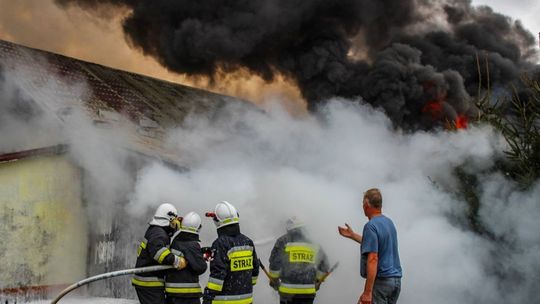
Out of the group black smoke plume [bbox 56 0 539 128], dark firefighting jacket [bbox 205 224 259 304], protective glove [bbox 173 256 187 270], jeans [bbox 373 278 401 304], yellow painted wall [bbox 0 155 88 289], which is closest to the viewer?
jeans [bbox 373 278 401 304]

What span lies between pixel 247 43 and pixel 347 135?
755 centimetres

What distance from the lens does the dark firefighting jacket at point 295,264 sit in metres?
6.47

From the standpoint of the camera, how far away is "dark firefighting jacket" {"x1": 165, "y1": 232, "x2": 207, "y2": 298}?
6.32m

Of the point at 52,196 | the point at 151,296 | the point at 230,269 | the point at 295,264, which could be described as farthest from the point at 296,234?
the point at 52,196

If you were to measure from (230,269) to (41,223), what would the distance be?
217 inches

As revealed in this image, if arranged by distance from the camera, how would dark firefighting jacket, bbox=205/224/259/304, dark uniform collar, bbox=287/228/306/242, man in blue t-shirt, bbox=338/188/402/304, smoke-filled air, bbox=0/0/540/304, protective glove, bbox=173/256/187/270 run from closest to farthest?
man in blue t-shirt, bbox=338/188/402/304, dark firefighting jacket, bbox=205/224/259/304, protective glove, bbox=173/256/187/270, dark uniform collar, bbox=287/228/306/242, smoke-filled air, bbox=0/0/540/304

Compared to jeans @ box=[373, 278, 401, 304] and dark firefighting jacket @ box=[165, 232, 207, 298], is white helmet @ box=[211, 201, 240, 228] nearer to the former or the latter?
dark firefighting jacket @ box=[165, 232, 207, 298]

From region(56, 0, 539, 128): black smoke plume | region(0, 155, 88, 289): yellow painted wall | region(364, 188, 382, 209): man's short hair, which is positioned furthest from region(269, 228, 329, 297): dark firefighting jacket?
region(56, 0, 539, 128): black smoke plume

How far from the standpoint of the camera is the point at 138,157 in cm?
1051

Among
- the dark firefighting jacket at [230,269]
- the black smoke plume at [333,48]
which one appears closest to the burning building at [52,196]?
the dark firefighting jacket at [230,269]

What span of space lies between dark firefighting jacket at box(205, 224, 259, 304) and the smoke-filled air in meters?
1.51

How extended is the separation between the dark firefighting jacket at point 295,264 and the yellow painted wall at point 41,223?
490 centimetres

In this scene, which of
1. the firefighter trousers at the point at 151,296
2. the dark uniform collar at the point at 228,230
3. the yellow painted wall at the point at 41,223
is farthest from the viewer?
the yellow painted wall at the point at 41,223

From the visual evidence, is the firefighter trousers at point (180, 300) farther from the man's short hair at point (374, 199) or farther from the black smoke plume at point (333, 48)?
the black smoke plume at point (333, 48)
